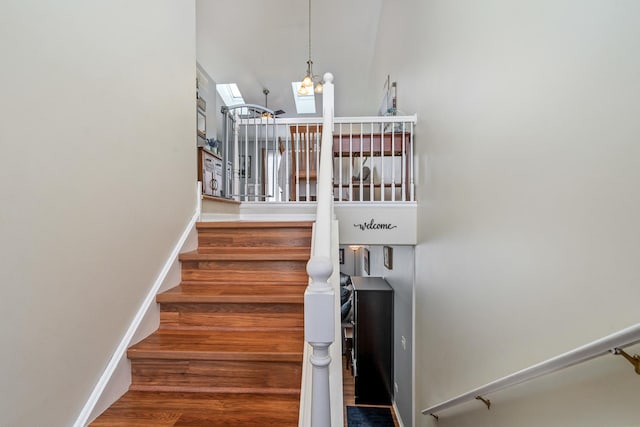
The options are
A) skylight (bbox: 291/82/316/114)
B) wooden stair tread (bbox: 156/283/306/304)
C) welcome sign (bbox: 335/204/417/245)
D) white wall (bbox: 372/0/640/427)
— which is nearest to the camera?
white wall (bbox: 372/0/640/427)

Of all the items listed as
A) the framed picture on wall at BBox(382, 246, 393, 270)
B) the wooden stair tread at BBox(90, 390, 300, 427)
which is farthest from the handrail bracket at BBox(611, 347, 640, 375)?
the framed picture on wall at BBox(382, 246, 393, 270)

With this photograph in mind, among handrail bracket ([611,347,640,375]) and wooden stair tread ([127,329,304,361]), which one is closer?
handrail bracket ([611,347,640,375])

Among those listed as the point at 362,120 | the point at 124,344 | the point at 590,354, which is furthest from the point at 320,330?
the point at 362,120

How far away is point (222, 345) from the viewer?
145cm

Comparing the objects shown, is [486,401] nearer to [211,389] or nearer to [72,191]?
[211,389]

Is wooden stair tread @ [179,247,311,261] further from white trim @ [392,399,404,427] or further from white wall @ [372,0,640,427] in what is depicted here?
white trim @ [392,399,404,427]

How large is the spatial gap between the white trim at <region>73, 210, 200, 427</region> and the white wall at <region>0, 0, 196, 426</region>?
0.10 feet

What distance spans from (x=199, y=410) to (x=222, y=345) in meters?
0.27

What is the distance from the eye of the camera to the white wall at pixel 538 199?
80cm

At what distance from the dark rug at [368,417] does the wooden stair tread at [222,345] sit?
10.3 feet

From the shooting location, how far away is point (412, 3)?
3.01 meters

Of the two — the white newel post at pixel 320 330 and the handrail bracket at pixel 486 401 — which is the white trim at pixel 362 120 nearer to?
the handrail bracket at pixel 486 401

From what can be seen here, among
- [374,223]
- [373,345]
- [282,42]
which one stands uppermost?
[282,42]

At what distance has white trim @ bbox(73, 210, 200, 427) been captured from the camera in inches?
47.2
